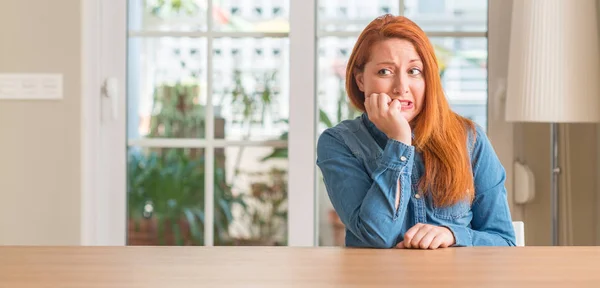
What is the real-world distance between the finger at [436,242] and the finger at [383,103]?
35cm

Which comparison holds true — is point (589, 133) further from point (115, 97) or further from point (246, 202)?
point (115, 97)

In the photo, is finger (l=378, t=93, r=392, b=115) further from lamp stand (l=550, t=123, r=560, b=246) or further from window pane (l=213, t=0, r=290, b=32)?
window pane (l=213, t=0, r=290, b=32)

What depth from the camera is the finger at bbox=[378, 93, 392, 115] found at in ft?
6.30

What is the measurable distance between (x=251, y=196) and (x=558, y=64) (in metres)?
1.27

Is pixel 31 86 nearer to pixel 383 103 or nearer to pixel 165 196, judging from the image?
pixel 165 196

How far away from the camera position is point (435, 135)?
1934mm

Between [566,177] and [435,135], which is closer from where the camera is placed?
[435,135]

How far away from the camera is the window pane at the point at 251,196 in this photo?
365 centimetres

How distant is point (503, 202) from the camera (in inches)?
78.6

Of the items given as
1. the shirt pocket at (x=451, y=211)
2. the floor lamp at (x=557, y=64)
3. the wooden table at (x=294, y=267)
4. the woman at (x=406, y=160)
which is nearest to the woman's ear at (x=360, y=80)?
the woman at (x=406, y=160)

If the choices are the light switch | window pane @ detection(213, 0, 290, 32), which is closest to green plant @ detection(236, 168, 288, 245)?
window pane @ detection(213, 0, 290, 32)

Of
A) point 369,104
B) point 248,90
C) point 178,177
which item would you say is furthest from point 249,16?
point 369,104

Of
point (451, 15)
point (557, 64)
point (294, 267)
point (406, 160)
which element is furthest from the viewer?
point (451, 15)

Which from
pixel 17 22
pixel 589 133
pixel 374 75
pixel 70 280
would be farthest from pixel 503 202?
pixel 17 22
